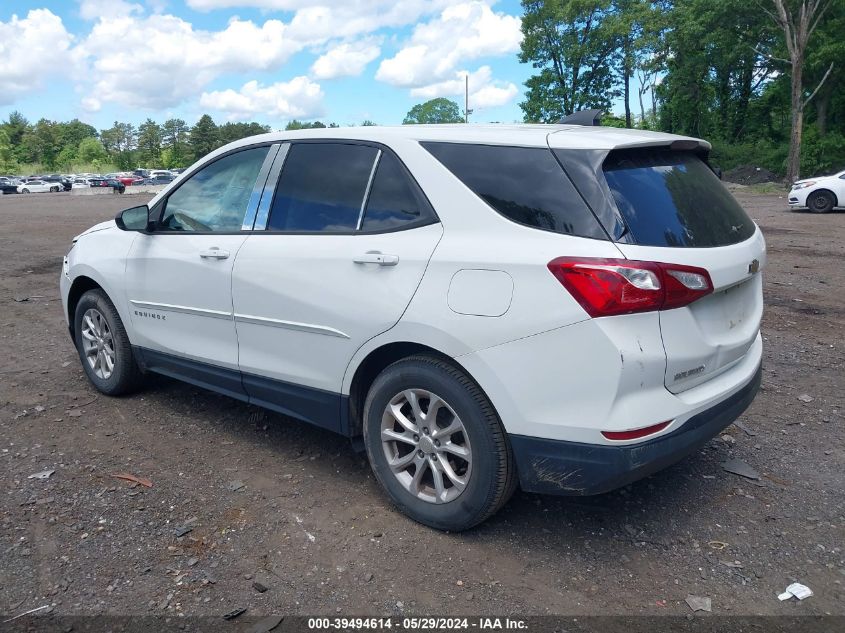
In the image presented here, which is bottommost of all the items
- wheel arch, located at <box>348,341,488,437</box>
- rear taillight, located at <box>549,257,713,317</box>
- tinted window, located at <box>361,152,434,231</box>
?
wheel arch, located at <box>348,341,488,437</box>

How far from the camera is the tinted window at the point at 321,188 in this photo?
3.60m

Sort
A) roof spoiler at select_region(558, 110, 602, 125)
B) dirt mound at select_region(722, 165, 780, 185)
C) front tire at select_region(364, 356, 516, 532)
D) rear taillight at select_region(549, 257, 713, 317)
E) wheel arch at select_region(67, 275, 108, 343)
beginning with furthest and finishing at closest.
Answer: dirt mound at select_region(722, 165, 780, 185), wheel arch at select_region(67, 275, 108, 343), roof spoiler at select_region(558, 110, 602, 125), front tire at select_region(364, 356, 516, 532), rear taillight at select_region(549, 257, 713, 317)

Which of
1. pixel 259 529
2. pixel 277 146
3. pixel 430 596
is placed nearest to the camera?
pixel 430 596

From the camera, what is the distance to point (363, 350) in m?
3.37

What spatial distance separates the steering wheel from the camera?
14.1 feet

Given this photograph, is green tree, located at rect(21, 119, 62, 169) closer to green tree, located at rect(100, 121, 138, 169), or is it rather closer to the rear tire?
green tree, located at rect(100, 121, 138, 169)

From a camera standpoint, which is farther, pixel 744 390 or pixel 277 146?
pixel 277 146

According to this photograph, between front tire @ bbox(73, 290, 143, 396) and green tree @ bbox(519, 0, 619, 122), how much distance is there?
49568 millimetres

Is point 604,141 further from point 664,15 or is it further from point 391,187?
point 664,15

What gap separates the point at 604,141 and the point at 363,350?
56.7 inches

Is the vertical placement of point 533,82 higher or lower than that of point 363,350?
higher

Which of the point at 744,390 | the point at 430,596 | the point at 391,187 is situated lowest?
the point at 430,596

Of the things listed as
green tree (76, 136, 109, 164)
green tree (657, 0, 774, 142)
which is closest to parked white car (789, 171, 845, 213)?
green tree (657, 0, 774, 142)

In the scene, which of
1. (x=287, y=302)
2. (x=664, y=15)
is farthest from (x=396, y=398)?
(x=664, y=15)
